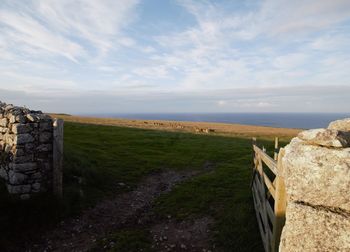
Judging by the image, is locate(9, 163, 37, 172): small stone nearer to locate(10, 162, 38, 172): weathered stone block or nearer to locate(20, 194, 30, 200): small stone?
locate(10, 162, 38, 172): weathered stone block

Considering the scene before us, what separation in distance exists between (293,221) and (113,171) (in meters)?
16.4

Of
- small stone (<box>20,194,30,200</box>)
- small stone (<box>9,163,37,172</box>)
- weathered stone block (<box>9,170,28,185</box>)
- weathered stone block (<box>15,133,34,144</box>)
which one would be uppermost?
weathered stone block (<box>15,133,34,144</box>)

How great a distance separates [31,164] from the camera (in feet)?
39.1

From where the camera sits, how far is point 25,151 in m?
11.8

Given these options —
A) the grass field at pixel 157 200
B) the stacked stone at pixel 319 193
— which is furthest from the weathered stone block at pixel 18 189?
the stacked stone at pixel 319 193

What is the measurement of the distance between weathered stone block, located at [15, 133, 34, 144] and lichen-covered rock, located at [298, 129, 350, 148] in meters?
11.2

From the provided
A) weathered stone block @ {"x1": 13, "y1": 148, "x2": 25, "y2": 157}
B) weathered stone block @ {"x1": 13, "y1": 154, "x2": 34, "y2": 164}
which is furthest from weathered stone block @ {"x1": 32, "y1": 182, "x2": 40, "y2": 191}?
weathered stone block @ {"x1": 13, "y1": 148, "x2": 25, "y2": 157}

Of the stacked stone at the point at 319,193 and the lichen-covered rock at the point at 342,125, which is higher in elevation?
the lichen-covered rock at the point at 342,125

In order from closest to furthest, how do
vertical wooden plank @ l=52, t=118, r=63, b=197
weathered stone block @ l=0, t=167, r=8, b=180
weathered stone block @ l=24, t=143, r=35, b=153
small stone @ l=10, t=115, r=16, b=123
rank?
weathered stone block @ l=24, t=143, r=35, b=153 → small stone @ l=10, t=115, r=16, b=123 → weathered stone block @ l=0, t=167, r=8, b=180 → vertical wooden plank @ l=52, t=118, r=63, b=197

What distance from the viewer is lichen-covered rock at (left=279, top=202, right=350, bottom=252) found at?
10.8 feet

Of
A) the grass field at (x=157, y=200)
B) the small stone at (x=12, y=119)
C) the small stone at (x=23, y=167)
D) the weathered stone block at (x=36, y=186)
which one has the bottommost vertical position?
the grass field at (x=157, y=200)

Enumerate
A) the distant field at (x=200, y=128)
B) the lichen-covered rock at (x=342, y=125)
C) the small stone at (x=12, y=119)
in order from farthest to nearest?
→ the distant field at (x=200, y=128) → the small stone at (x=12, y=119) → the lichen-covered rock at (x=342, y=125)

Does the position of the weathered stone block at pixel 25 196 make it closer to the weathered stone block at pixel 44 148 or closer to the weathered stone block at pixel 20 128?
the weathered stone block at pixel 44 148

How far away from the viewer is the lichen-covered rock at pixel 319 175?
3.31 m
